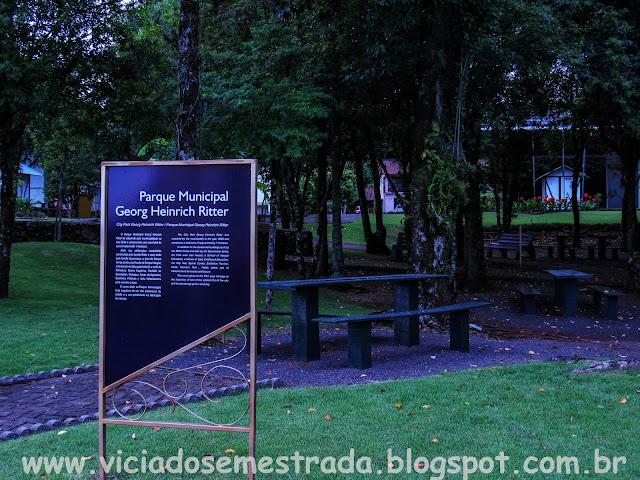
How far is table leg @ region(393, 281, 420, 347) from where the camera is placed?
958 centimetres

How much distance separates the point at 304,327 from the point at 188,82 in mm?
4020

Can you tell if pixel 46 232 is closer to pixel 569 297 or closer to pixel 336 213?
pixel 336 213

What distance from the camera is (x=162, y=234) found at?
15.3 feet

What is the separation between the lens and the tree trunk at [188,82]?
9.97 metres

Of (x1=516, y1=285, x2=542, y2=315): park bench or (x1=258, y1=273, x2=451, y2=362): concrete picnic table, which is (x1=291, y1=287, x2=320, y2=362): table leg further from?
(x1=516, y1=285, x2=542, y2=315): park bench

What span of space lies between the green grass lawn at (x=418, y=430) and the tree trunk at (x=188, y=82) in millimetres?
4523

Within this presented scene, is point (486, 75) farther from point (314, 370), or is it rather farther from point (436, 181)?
point (314, 370)

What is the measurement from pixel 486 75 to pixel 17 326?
10.4 m

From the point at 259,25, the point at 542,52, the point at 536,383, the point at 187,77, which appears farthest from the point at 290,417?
the point at 542,52

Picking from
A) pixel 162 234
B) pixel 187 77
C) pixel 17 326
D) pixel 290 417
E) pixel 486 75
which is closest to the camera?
pixel 162 234

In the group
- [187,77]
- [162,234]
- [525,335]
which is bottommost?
[525,335]

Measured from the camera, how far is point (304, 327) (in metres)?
8.59

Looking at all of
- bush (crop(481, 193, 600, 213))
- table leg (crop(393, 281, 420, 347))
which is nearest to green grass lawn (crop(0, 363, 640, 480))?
table leg (crop(393, 281, 420, 347))

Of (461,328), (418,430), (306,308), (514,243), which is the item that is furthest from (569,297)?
(514,243)
